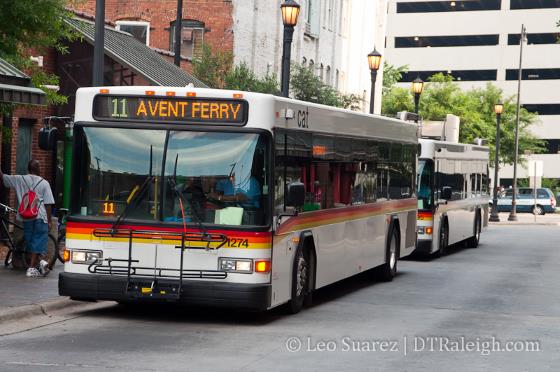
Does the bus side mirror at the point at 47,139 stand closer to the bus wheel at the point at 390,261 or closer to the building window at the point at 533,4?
the bus wheel at the point at 390,261

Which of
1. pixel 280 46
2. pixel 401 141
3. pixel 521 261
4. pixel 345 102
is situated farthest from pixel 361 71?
pixel 401 141

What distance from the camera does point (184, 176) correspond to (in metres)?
14.1

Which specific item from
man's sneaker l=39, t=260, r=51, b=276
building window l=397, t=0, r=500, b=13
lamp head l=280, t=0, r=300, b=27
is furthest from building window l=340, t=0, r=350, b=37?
building window l=397, t=0, r=500, b=13

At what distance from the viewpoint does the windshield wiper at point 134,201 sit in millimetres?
14133

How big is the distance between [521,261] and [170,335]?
17.7m

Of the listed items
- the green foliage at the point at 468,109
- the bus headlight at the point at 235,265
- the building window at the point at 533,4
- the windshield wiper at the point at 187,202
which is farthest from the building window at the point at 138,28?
the building window at the point at 533,4

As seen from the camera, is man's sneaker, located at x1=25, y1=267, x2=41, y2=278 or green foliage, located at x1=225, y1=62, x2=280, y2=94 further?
green foliage, located at x1=225, y1=62, x2=280, y2=94

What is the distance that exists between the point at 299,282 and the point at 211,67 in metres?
23.8

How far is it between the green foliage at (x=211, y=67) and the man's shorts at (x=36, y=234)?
2059 cm

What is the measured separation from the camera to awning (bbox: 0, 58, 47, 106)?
1667cm

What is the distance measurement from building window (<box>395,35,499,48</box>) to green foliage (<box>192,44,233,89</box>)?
77944 millimetres

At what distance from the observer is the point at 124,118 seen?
47.2 ft

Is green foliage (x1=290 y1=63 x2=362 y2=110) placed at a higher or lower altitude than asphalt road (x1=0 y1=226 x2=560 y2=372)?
higher

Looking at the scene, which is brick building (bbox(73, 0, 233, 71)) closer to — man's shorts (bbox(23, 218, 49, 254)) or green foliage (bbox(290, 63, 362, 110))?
green foliage (bbox(290, 63, 362, 110))
